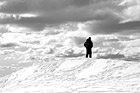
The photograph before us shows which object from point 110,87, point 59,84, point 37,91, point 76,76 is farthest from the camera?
point 76,76

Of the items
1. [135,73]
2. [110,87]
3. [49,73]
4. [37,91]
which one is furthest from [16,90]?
[135,73]

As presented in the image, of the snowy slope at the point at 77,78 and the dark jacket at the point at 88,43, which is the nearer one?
the snowy slope at the point at 77,78

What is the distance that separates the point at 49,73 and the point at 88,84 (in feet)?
17.6

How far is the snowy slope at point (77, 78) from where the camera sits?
1925 cm

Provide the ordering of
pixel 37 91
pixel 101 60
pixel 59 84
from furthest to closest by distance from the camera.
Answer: pixel 101 60, pixel 59 84, pixel 37 91

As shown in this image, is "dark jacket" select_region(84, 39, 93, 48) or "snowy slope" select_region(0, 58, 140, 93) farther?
"dark jacket" select_region(84, 39, 93, 48)

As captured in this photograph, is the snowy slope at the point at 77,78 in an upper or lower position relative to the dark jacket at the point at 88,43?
lower

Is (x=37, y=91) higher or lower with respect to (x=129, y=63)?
lower

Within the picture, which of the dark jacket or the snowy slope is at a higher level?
the dark jacket

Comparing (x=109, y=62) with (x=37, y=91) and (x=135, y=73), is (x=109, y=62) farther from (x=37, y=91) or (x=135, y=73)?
(x=37, y=91)

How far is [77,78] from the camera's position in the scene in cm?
2236

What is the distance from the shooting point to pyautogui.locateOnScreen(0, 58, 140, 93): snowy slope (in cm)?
1925

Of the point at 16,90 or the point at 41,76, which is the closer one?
the point at 16,90

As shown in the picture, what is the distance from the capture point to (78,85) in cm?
2039
